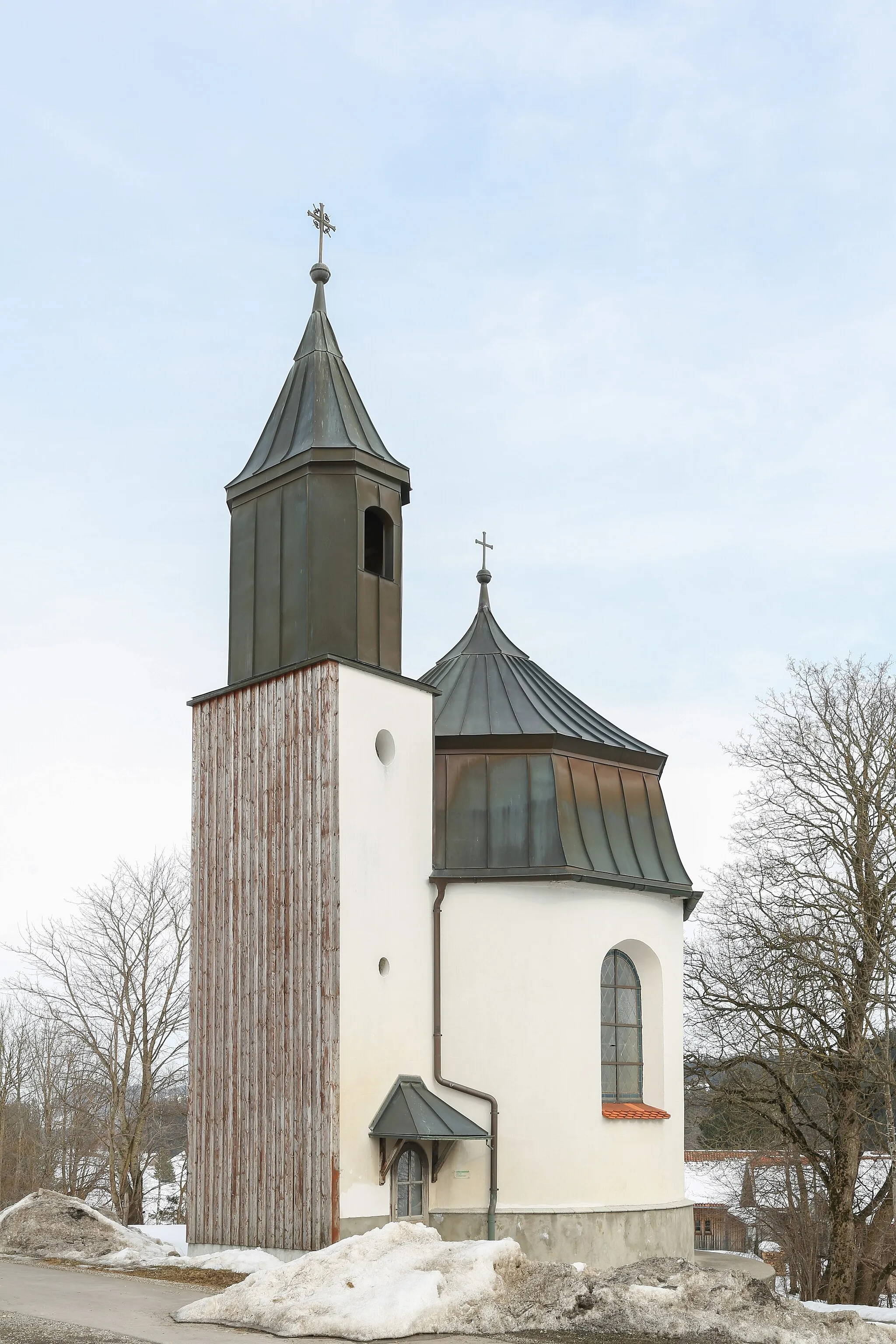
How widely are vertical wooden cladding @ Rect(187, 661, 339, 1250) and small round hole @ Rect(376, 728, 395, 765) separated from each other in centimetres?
103

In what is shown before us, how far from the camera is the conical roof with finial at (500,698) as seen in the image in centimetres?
1969

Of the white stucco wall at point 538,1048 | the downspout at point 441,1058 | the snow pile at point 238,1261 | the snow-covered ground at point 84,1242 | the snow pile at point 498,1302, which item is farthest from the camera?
the white stucco wall at point 538,1048

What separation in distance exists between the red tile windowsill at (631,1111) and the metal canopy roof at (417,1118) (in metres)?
1.86

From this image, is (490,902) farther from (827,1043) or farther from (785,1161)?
(785,1161)

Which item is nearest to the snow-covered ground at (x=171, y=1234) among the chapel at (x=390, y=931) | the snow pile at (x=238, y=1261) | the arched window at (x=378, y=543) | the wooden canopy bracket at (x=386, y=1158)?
the chapel at (x=390, y=931)

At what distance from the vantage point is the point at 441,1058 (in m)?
18.1

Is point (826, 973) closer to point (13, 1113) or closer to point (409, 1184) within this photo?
point (409, 1184)

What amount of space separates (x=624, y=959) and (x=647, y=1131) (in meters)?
2.33

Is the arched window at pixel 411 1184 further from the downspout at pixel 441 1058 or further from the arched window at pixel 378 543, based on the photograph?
the arched window at pixel 378 543

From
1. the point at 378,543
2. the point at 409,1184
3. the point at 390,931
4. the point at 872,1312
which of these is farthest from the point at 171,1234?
the point at 378,543

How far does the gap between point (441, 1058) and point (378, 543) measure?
7.20m

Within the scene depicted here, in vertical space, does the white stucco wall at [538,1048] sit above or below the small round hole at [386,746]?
below

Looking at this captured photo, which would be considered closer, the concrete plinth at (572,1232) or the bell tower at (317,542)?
the concrete plinth at (572,1232)

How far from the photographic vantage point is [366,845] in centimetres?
1739
